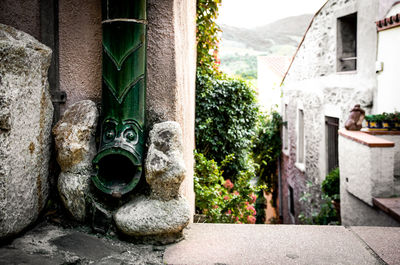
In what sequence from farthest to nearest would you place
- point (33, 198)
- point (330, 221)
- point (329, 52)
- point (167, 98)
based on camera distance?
point (329, 52), point (330, 221), point (167, 98), point (33, 198)

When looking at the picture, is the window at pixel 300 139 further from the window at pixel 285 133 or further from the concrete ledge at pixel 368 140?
the concrete ledge at pixel 368 140

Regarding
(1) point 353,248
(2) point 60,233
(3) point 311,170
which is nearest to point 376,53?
(3) point 311,170

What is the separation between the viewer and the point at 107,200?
1866mm

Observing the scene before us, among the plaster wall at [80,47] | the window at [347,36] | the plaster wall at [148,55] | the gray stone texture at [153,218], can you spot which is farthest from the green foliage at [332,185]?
the plaster wall at [80,47]

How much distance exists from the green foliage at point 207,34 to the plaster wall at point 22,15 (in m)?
3.93

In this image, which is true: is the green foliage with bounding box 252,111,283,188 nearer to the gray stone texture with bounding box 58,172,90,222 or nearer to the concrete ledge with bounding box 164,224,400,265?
the concrete ledge with bounding box 164,224,400,265

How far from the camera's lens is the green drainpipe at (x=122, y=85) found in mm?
1807

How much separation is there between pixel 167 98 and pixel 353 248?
1308 mm

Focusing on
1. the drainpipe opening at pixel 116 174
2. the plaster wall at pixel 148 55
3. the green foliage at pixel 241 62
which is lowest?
the drainpipe opening at pixel 116 174

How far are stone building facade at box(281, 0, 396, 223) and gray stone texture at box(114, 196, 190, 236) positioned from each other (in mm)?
5113

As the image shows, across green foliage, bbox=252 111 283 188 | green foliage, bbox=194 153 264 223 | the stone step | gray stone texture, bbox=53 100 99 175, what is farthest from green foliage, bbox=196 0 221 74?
green foliage, bbox=252 111 283 188

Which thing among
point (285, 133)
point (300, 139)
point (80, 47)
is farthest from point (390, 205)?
point (285, 133)

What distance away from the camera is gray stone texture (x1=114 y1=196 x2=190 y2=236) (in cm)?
169

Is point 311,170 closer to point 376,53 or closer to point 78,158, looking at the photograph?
point 376,53
